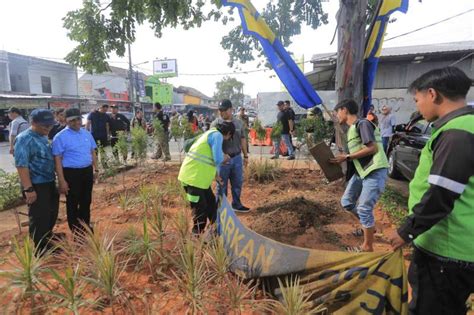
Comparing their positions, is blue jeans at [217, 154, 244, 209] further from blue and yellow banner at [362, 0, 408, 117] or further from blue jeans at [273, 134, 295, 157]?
blue jeans at [273, 134, 295, 157]

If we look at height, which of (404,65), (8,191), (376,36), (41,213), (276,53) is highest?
(404,65)

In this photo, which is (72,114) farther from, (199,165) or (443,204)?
(443,204)

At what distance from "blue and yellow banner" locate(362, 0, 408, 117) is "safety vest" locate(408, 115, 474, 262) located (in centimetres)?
405

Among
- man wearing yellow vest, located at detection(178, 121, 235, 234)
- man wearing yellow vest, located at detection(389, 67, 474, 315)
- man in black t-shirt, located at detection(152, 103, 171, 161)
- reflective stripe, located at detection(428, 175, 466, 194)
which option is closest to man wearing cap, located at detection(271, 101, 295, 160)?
man in black t-shirt, located at detection(152, 103, 171, 161)

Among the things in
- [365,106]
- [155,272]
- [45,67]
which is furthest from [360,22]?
[45,67]

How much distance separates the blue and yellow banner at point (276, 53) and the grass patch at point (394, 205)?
2.00 meters

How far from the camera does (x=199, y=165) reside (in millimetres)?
3305

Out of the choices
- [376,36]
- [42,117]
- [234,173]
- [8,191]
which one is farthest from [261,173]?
[8,191]

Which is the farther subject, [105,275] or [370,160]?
[370,160]

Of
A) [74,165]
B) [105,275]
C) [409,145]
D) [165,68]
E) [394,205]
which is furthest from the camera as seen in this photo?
[165,68]

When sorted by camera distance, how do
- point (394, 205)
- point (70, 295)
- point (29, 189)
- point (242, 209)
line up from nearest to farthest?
point (70, 295), point (29, 189), point (242, 209), point (394, 205)

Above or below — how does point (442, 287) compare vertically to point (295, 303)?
above

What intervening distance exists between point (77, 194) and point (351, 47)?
4.66 metres

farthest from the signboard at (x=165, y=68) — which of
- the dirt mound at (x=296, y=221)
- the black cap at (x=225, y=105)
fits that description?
the dirt mound at (x=296, y=221)
